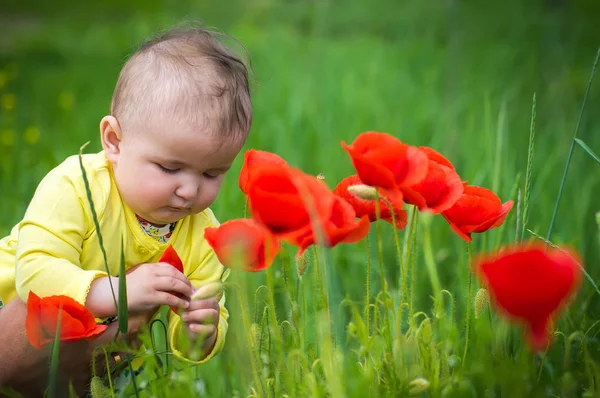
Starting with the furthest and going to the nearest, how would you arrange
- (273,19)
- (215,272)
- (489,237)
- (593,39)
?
(273,19)
(593,39)
(489,237)
(215,272)

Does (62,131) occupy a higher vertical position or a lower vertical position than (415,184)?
lower

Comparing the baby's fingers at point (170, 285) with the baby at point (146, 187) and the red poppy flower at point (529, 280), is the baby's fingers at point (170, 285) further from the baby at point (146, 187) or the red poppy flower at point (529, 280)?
the red poppy flower at point (529, 280)

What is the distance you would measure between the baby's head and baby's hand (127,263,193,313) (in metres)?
0.18

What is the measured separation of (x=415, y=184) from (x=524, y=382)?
0.27 m

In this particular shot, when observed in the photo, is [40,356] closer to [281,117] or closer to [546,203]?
[546,203]

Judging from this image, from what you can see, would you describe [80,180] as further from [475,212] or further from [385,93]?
[385,93]

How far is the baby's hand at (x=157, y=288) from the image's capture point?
1.19 m

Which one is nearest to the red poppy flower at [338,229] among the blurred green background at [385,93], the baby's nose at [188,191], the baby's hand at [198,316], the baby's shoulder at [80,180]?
the baby's hand at [198,316]

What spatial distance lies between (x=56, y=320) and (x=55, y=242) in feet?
0.86

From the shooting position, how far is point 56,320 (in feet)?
3.57

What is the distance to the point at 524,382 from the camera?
100cm

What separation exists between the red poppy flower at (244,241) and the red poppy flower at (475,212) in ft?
0.91

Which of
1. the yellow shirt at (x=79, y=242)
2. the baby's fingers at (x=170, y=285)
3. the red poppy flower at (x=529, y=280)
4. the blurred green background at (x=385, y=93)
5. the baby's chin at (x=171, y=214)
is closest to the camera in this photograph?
the red poppy flower at (x=529, y=280)

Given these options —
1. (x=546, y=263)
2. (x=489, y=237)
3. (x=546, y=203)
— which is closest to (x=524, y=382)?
(x=546, y=263)
